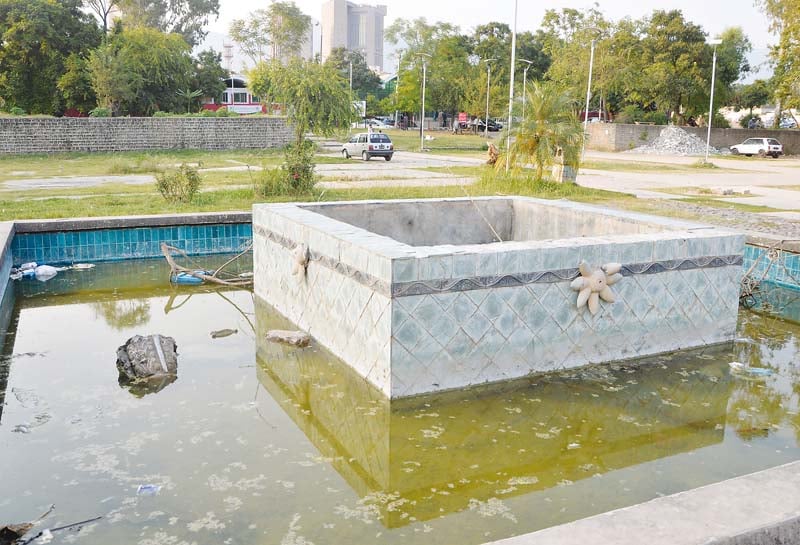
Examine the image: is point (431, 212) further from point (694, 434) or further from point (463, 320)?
point (694, 434)

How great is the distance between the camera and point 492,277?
571 centimetres

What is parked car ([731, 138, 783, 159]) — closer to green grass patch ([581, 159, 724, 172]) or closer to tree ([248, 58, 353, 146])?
green grass patch ([581, 159, 724, 172])

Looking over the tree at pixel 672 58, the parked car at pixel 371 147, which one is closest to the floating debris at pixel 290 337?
the parked car at pixel 371 147

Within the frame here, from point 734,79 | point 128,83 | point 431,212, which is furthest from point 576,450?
point 734,79

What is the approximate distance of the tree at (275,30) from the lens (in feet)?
242

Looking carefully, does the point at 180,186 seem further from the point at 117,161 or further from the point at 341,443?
the point at 117,161

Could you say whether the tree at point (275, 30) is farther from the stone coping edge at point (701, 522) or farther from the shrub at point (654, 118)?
the stone coping edge at point (701, 522)

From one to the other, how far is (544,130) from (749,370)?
12379mm

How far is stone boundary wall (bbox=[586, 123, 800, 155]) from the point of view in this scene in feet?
146

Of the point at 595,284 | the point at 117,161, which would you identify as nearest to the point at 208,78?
the point at 117,161

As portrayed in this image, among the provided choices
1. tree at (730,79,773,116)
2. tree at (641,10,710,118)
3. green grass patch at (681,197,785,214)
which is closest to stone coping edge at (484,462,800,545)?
green grass patch at (681,197,785,214)

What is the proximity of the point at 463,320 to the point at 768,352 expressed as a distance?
10.6 ft

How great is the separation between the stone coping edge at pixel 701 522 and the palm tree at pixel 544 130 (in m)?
15.8

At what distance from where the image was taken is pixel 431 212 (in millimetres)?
8797
